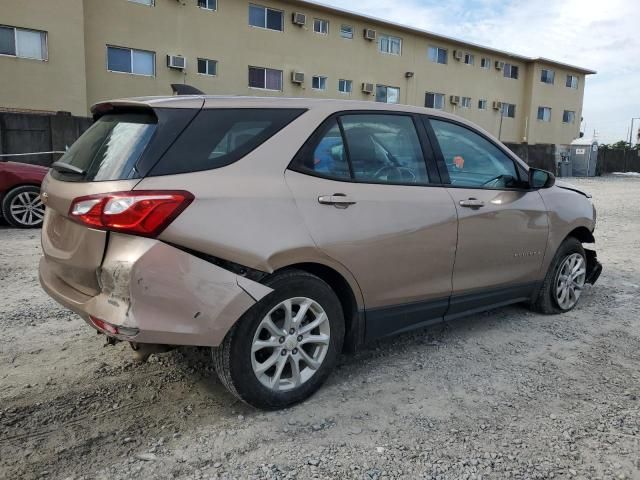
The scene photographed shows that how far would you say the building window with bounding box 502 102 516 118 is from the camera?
34.7 metres

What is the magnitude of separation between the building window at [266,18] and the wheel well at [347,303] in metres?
21.7

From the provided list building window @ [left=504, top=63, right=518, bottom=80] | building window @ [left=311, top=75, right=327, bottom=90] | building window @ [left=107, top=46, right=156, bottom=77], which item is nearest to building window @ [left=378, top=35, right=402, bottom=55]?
A: building window @ [left=311, top=75, right=327, bottom=90]

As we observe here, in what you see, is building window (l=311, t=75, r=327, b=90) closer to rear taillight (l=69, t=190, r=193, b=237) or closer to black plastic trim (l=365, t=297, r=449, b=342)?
black plastic trim (l=365, t=297, r=449, b=342)

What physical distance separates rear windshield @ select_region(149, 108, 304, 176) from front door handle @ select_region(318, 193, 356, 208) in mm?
466

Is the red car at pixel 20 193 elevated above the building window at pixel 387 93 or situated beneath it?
situated beneath

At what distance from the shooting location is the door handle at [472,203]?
3.68m

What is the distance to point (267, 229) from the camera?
2719 millimetres

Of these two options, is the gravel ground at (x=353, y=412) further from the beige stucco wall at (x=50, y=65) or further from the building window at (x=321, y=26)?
the building window at (x=321, y=26)

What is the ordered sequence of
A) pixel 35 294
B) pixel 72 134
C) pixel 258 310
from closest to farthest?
pixel 258 310 → pixel 35 294 → pixel 72 134

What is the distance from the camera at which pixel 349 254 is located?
305cm

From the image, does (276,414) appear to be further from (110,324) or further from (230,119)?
(230,119)

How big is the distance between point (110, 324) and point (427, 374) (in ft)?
6.70

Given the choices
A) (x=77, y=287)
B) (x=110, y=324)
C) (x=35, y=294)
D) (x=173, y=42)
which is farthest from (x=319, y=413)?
(x=173, y=42)

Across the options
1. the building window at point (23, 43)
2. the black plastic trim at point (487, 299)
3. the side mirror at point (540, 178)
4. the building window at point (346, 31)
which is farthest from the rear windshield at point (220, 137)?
the building window at point (346, 31)
